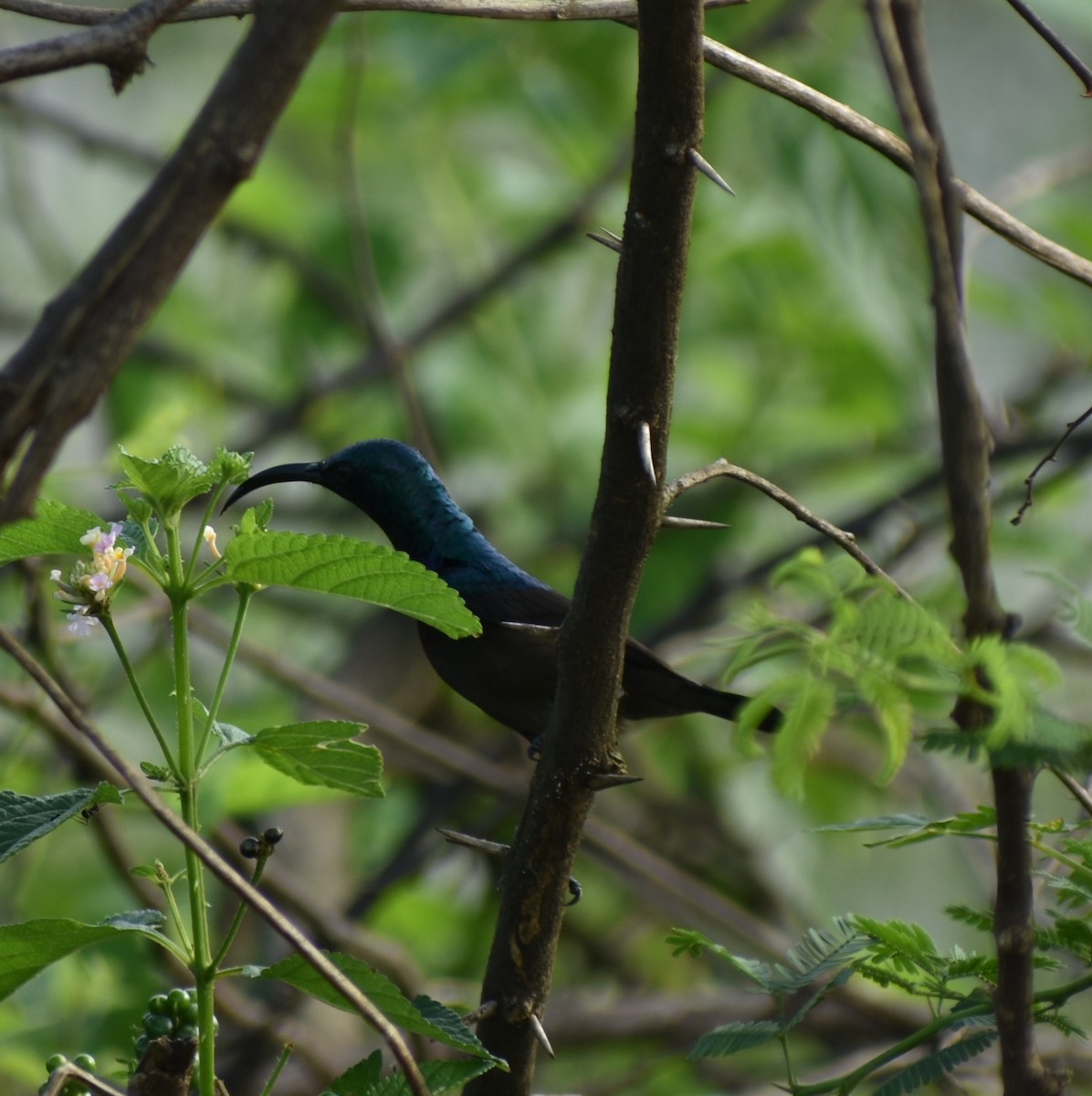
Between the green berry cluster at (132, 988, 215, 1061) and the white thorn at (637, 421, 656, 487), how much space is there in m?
0.71

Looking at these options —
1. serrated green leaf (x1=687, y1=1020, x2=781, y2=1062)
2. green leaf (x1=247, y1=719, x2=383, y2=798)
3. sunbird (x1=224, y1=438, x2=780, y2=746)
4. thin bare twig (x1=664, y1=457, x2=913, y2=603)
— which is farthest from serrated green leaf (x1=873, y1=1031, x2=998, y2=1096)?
sunbird (x1=224, y1=438, x2=780, y2=746)

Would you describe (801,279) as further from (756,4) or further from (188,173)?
(188,173)

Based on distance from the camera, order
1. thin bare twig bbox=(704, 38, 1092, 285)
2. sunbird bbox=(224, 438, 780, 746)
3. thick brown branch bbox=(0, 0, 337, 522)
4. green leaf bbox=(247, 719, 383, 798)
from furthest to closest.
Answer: sunbird bbox=(224, 438, 780, 746) < thin bare twig bbox=(704, 38, 1092, 285) < green leaf bbox=(247, 719, 383, 798) < thick brown branch bbox=(0, 0, 337, 522)

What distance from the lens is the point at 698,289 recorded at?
557 centimetres

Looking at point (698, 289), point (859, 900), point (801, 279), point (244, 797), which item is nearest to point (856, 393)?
point (801, 279)

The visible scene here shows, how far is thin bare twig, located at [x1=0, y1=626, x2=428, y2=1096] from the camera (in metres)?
1.15

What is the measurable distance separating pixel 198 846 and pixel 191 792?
25 centimetres

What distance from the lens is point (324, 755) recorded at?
59.3 inches

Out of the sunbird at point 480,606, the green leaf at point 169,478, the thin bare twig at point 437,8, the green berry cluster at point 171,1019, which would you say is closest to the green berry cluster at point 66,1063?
the green berry cluster at point 171,1019

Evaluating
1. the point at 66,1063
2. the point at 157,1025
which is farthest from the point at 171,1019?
the point at 66,1063

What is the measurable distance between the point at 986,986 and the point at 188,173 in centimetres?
121

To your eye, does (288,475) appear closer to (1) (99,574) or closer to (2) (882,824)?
(1) (99,574)

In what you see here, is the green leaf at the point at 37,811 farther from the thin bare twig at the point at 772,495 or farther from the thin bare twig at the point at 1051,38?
the thin bare twig at the point at 1051,38

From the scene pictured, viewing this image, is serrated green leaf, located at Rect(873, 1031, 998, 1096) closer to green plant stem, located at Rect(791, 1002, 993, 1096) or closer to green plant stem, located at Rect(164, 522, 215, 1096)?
green plant stem, located at Rect(791, 1002, 993, 1096)
